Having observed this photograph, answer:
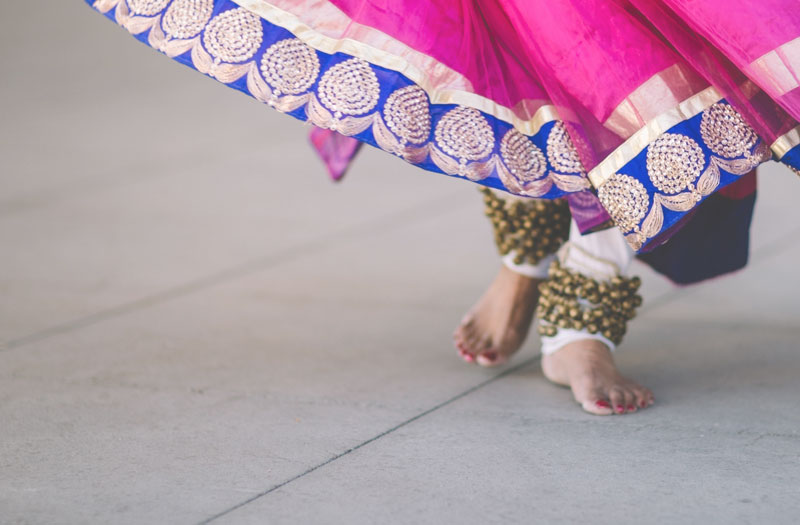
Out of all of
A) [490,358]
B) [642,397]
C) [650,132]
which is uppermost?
[650,132]

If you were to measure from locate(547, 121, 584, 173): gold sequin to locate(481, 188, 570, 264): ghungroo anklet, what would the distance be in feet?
1.46

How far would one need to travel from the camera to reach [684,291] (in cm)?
265

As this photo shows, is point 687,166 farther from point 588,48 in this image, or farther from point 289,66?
point 289,66

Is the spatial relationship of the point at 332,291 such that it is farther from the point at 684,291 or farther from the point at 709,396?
the point at 709,396

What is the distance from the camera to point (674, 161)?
1497mm

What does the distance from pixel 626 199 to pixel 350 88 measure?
44cm

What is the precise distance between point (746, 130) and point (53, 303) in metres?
1.72

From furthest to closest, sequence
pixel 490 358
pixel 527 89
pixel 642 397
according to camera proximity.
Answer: pixel 490 358
pixel 642 397
pixel 527 89

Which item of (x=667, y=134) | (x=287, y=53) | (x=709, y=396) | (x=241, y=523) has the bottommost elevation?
(x=241, y=523)

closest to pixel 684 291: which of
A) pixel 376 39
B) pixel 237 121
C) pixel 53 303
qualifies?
pixel 376 39

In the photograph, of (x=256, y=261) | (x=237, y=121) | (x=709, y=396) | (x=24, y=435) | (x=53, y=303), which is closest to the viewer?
(x=24, y=435)

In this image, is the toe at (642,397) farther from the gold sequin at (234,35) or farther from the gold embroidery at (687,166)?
the gold sequin at (234,35)

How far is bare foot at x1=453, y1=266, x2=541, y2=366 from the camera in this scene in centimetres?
212

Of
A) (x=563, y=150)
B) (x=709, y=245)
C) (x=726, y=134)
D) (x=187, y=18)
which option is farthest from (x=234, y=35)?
(x=709, y=245)
